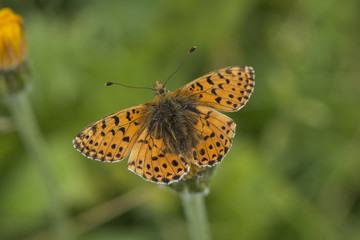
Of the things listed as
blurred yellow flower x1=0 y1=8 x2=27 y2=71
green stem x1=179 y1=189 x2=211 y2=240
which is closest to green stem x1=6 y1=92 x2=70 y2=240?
blurred yellow flower x1=0 y1=8 x2=27 y2=71

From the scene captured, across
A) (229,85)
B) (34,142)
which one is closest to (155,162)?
(229,85)

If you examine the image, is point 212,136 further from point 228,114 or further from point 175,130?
point 228,114

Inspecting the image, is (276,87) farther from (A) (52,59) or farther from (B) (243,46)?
(A) (52,59)

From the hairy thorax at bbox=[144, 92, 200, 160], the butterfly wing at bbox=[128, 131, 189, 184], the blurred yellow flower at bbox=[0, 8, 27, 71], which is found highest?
the blurred yellow flower at bbox=[0, 8, 27, 71]

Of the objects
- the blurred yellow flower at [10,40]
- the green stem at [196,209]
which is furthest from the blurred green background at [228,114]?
the green stem at [196,209]

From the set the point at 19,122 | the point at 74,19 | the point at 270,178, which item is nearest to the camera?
the point at 19,122

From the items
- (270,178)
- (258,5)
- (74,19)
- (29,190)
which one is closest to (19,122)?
(29,190)

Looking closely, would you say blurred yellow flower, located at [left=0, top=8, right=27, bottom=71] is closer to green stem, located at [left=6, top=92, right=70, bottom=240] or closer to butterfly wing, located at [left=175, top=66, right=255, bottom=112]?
green stem, located at [left=6, top=92, right=70, bottom=240]
